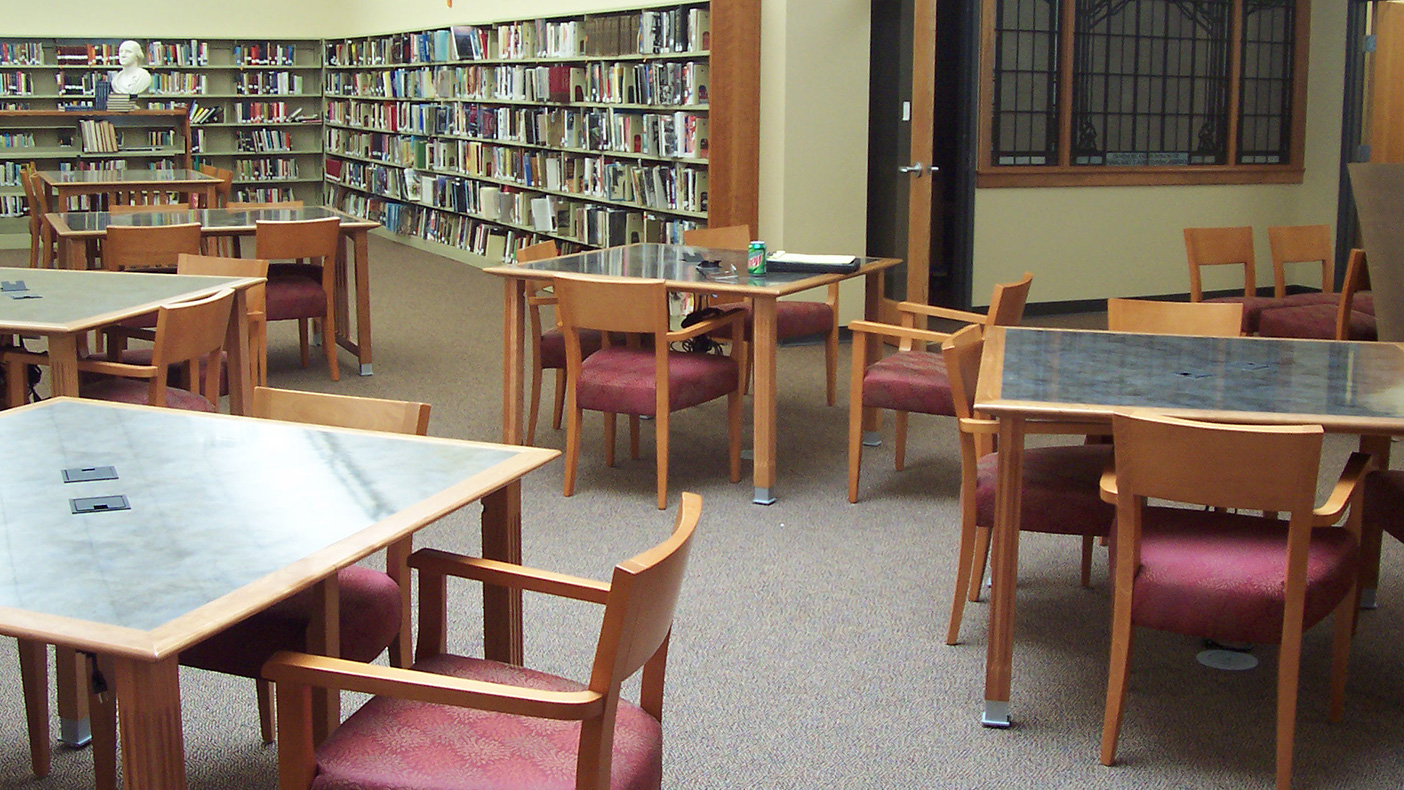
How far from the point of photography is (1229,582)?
244 cm

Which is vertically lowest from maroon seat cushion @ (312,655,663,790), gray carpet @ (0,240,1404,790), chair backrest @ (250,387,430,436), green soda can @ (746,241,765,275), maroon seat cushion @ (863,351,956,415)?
gray carpet @ (0,240,1404,790)

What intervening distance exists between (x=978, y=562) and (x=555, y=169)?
651 centimetres

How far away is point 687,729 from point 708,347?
3.50 metres

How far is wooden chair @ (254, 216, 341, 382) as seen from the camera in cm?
603

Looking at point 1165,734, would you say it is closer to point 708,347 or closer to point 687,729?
point 687,729

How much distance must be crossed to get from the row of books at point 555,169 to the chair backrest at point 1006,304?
3.32 m

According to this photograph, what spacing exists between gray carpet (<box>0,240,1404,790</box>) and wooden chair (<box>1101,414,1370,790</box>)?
232mm

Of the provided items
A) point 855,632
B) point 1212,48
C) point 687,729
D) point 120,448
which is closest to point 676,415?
point 855,632

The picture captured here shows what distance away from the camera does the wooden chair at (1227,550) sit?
233 centimetres

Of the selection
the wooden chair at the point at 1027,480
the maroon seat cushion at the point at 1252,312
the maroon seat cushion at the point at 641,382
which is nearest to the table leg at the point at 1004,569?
the wooden chair at the point at 1027,480

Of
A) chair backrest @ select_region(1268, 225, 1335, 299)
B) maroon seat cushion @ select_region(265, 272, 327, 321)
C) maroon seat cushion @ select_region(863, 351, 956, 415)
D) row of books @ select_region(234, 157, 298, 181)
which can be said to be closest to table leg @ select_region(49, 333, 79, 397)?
maroon seat cushion @ select_region(863, 351, 956, 415)

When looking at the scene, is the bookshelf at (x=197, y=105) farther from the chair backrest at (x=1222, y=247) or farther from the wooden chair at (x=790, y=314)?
the chair backrest at (x=1222, y=247)

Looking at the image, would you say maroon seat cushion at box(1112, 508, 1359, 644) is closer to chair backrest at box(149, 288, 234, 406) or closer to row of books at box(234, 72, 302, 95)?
chair backrest at box(149, 288, 234, 406)

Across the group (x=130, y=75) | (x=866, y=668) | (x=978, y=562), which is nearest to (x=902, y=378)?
(x=978, y=562)
